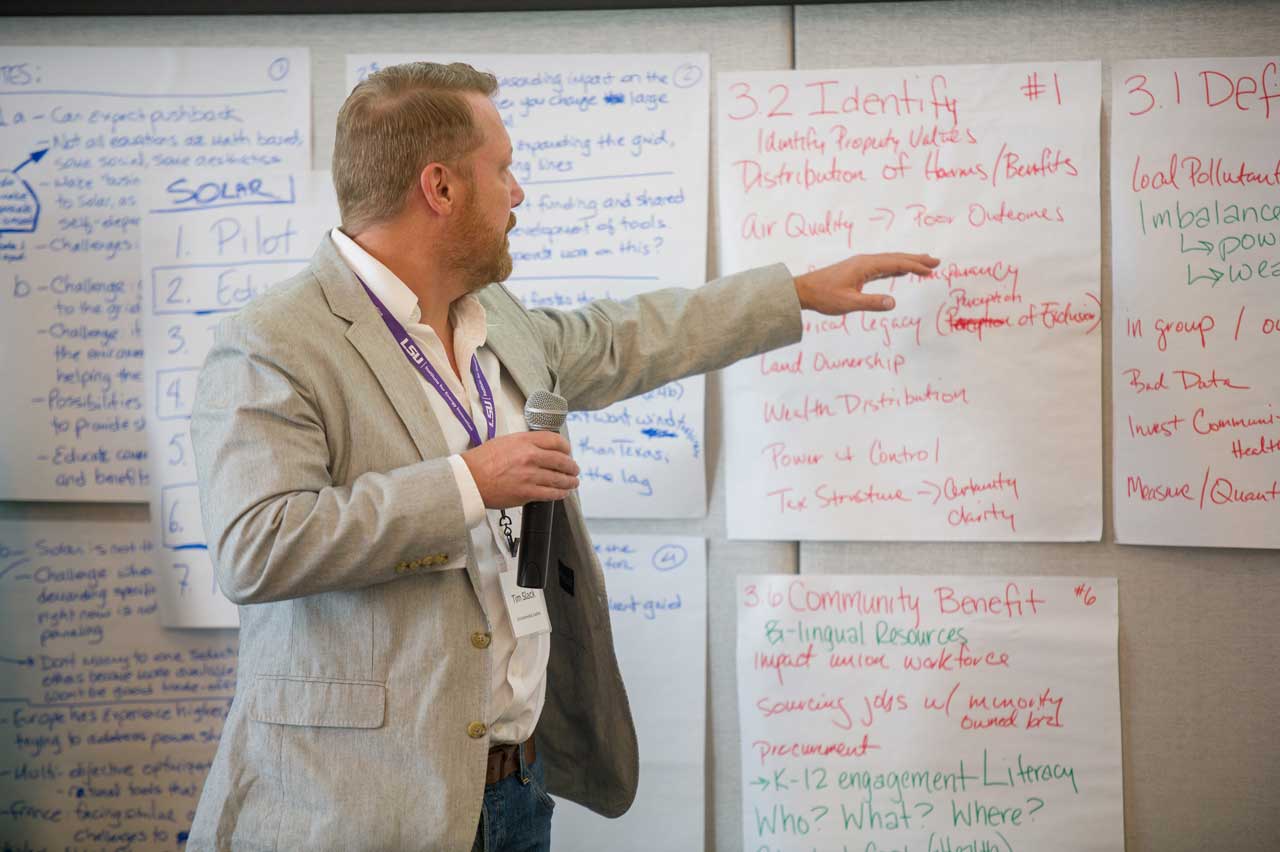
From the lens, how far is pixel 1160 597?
2123 mm

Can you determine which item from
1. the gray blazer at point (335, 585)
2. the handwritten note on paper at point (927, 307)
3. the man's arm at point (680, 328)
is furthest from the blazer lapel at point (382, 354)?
the handwritten note on paper at point (927, 307)

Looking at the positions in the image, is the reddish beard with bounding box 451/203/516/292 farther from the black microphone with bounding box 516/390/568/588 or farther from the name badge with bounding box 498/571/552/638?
the name badge with bounding box 498/571/552/638

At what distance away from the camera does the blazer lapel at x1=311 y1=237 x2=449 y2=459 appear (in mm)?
1445

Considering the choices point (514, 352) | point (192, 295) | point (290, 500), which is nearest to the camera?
point (290, 500)

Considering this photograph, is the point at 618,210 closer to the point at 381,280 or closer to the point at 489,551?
the point at 381,280

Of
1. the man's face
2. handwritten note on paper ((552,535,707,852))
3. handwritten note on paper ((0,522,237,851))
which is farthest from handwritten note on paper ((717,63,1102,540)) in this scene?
handwritten note on paper ((0,522,237,851))

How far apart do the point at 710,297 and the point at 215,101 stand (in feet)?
4.15

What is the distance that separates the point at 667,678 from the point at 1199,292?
1357 millimetres

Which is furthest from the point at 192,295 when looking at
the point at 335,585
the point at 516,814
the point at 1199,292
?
the point at 1199,292


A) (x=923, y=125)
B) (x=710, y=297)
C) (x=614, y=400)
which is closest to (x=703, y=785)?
(x=614, y=400)

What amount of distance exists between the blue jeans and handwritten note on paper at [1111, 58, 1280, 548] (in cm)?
133

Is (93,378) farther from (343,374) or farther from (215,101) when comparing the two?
(343,374)

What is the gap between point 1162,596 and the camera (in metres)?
2.12

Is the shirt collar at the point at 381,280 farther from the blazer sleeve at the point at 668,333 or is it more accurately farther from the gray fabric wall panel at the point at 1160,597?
the gray fabric wall panel at the point at 1160,597
